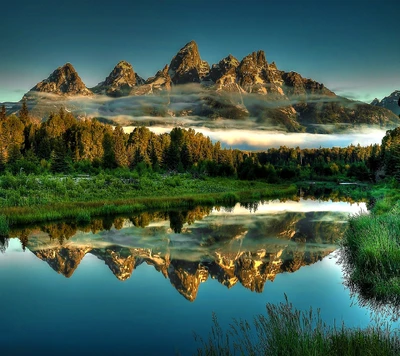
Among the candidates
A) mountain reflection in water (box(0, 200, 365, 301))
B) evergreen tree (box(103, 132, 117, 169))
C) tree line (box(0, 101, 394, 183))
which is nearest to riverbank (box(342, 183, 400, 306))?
mountain reflection in water (box(0, 200, 365, 301))

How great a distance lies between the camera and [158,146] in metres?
98.1

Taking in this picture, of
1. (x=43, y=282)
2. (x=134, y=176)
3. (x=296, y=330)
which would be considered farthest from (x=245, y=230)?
(x=134, y=176)

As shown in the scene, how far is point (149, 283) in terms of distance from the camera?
49.1ft

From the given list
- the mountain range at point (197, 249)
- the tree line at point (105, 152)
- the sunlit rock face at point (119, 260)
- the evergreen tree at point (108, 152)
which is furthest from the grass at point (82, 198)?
the evergreen tree at point (108, 152)

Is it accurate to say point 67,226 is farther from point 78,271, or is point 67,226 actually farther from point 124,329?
point 124,329

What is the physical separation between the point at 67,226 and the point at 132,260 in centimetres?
1024

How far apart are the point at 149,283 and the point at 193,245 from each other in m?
7.15

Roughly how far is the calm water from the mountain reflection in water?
6 cm

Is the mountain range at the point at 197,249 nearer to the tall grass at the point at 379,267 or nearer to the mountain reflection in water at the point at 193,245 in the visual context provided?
the mountain reflection in water at the point at 193,245

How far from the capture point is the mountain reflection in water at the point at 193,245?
53.7 ft

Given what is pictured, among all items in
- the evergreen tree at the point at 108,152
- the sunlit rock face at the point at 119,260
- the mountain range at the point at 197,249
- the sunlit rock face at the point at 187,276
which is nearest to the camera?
the sunlit rock face at the point at 187,276

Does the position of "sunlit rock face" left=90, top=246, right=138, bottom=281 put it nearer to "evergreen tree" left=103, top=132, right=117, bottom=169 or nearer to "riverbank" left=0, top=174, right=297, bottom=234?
"riverbank" left=0, top=174, right=297, bottom=234

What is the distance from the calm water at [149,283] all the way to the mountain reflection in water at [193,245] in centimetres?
6

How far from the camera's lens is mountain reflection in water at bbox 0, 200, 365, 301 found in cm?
1636
